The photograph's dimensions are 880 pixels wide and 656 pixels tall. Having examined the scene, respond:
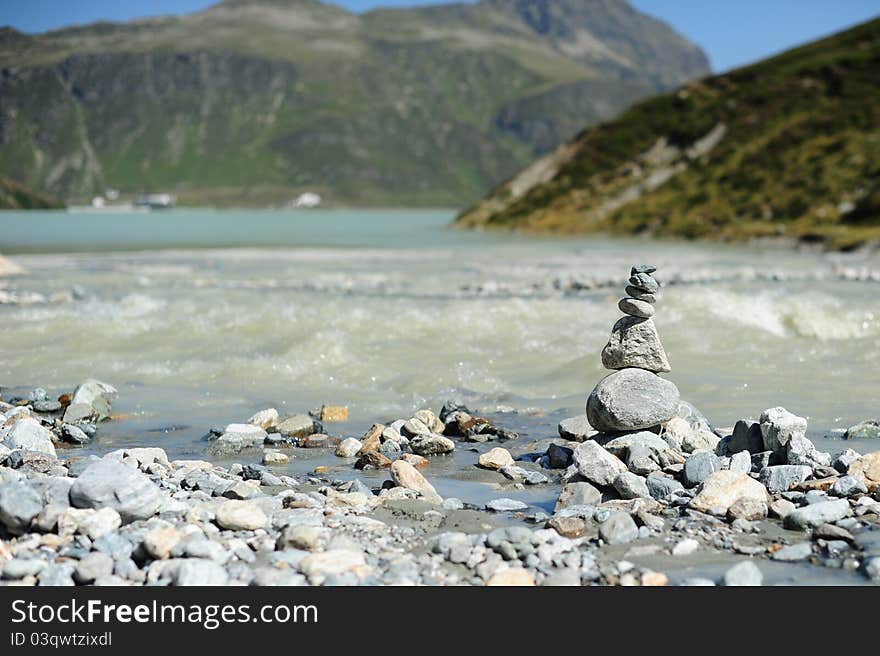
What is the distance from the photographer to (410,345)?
76.0ft

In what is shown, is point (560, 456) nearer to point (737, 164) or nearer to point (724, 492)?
point (724, 492)

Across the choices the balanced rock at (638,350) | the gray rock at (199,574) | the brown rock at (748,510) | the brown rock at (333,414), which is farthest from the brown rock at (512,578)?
the brown rock at (333,414)

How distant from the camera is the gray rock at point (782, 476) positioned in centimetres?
1082

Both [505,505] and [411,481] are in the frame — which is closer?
[505,505]

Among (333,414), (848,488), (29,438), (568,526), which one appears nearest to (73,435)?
(29,438)

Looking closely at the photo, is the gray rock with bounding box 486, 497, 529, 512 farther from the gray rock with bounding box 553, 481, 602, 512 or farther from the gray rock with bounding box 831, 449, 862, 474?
the gray rock with bounding box 831, 449, 862, 474

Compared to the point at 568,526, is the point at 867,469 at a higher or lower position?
higher

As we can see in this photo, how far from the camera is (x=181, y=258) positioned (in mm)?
57094

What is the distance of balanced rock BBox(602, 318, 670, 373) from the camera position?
13.9 m

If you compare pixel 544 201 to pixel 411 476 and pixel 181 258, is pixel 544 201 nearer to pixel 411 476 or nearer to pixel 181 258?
pixel 181 258

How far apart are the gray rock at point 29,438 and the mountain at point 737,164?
189 ft

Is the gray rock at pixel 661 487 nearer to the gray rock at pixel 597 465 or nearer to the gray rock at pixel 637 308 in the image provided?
the gray rock at pixel 597 465

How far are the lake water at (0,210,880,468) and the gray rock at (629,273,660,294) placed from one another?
286cm

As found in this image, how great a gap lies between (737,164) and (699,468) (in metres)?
83.5
